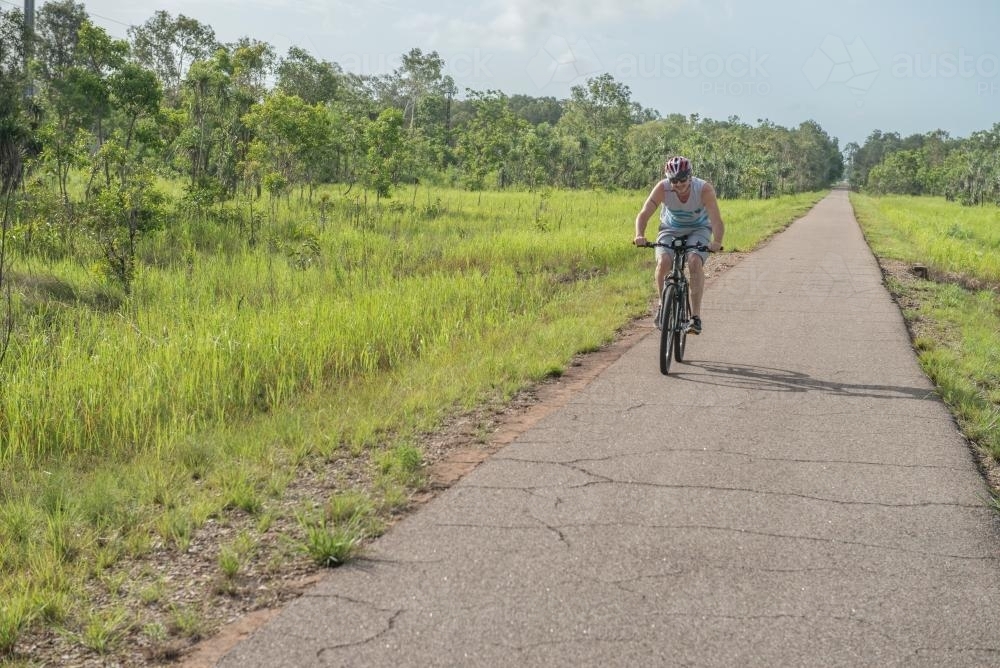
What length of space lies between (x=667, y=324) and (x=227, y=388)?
3.59 metres

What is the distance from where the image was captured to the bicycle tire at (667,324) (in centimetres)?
745

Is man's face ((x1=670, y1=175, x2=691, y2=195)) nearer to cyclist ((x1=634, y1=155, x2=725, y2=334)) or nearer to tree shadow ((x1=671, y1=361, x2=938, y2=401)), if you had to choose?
cyclist ((x1=634, y1=155, x2=725, y2=334))

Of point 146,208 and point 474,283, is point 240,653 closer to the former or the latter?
point 474,283

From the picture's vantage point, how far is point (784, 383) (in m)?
7.38

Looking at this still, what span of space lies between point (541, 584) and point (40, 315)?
685 cm

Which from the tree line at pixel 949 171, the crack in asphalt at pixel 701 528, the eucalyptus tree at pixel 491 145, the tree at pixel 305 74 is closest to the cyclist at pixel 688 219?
the crack in asphalt at pixel 701 528

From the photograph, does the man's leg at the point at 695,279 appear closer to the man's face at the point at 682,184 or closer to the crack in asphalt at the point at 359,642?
the man's face at the point at 682,184

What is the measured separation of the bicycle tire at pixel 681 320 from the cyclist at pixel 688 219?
0.07m

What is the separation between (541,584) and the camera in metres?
3.58

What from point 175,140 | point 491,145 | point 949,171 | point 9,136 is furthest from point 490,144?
point 949,171

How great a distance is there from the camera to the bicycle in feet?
24.6

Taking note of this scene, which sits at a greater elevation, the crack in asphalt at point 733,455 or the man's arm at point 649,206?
the man's arm at point 649,206

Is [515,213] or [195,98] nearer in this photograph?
[195,98]

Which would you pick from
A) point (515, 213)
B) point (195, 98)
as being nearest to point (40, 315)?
point (195, 98)
